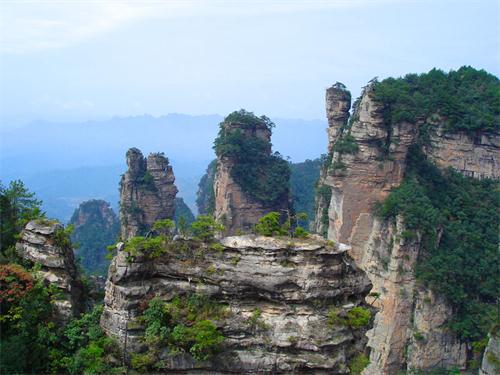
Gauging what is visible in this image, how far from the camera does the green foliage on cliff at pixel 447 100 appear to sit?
86.3ft

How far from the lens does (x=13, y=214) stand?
16.1m

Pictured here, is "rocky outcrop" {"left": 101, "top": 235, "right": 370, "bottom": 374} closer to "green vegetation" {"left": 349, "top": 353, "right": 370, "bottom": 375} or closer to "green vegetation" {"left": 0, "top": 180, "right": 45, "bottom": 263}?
"green vegetation" {"left": 349, "top": 353, "right": 370, "bottom": 375}

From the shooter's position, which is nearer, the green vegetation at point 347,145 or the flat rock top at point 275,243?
the flat rock top at point 275,243

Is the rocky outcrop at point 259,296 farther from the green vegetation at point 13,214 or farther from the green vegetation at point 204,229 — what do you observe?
the green vegetation at point 13,214

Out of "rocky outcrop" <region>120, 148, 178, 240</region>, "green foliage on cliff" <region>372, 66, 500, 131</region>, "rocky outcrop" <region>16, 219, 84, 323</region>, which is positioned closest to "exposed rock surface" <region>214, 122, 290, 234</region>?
"rocky outcrop" <region>120, 148, 178, 240</region>

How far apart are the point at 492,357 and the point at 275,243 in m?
9.20

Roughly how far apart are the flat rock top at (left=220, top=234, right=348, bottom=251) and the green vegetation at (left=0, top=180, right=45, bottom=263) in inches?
232

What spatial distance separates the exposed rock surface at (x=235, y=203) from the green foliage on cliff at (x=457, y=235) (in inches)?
415

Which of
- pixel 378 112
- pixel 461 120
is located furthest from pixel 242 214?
pixel 461 120

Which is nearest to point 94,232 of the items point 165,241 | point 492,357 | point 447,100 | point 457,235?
point 447,100

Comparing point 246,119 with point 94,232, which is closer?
point 246,119

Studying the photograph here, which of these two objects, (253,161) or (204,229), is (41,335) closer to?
(204,229)

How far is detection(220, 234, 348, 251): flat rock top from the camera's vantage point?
44.8ft

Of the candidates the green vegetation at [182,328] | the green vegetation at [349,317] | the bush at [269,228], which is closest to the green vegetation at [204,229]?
the bush at [269,228]
